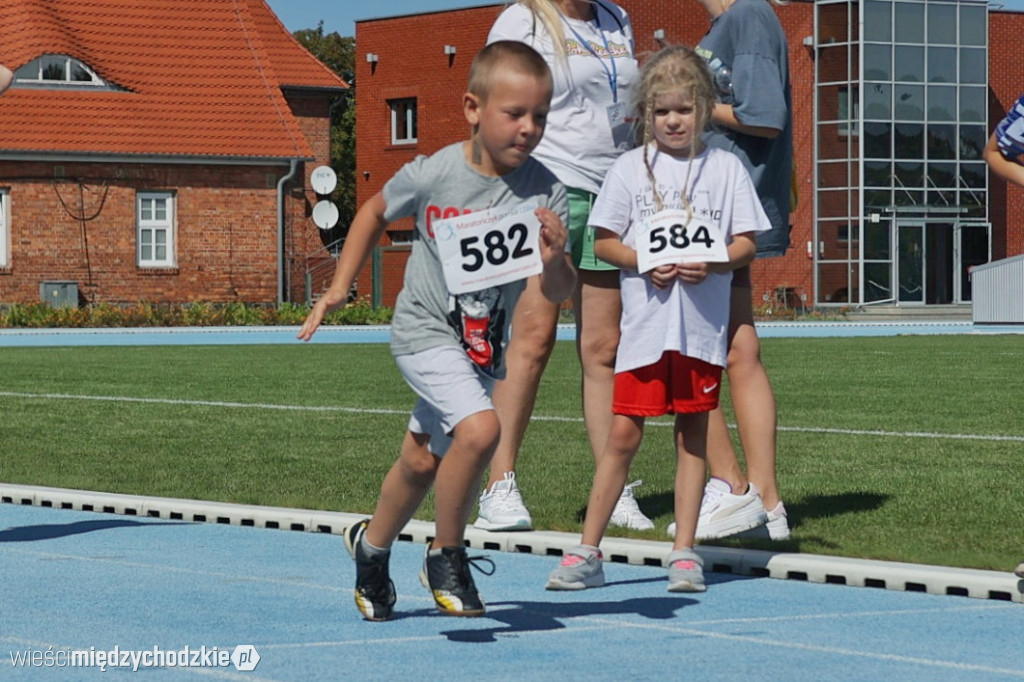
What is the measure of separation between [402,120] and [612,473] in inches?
2141

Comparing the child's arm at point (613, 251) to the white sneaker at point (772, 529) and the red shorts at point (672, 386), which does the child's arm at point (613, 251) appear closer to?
the red shorts at point (672, 386)

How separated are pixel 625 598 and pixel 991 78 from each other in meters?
55.1

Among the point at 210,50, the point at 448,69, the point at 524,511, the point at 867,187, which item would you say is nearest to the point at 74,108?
the point at 210,50

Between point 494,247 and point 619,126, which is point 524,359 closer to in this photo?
point 619,126

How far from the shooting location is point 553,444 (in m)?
12.4

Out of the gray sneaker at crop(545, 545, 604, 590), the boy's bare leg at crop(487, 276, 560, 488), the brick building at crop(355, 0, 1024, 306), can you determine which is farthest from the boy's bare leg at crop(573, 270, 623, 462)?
the brick building at crop(355, 0, 1024, 306)

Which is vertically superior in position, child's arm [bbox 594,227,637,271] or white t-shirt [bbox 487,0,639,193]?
white t-shirt [bbox 487,0,639,193]

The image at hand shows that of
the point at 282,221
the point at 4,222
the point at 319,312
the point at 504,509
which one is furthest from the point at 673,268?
the point at 282,221

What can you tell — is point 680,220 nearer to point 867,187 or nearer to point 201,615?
point 201,615

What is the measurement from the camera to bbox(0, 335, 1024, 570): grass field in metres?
8.31

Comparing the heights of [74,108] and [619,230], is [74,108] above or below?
above

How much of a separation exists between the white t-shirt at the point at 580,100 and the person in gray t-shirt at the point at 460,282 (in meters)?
1.76

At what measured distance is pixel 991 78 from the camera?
2322 inches

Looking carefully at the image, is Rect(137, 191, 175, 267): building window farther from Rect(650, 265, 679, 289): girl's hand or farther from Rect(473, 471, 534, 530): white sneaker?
Rect(650, 265, 679, 289): girl's hand
